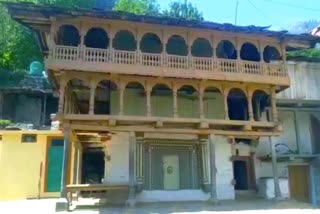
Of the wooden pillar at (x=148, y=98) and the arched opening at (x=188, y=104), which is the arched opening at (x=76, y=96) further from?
the arched opening at (x=188, y=104)

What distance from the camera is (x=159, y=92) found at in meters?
17.0

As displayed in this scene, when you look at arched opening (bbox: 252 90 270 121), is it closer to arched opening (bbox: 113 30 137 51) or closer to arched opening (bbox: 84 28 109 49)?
arched opening (bbox: 113 30 137 51)

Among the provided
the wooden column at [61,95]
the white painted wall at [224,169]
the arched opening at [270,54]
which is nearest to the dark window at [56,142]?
the wooden column at [61,95]

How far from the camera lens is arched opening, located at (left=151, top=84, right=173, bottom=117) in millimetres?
16938

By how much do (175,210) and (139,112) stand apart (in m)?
5.64

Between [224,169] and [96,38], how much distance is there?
27.4ft

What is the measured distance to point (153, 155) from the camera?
16.5 m

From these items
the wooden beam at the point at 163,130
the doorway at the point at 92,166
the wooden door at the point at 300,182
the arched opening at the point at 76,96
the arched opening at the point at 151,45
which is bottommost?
the wooden door at the point at 300,182

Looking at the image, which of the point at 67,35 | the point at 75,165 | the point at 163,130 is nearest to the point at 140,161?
the point at 163,130

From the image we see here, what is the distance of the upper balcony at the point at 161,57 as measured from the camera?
13.7 meters

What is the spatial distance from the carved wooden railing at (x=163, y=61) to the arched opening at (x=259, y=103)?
1590 millimetres

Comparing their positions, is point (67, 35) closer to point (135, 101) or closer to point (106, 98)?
point (106, 98)

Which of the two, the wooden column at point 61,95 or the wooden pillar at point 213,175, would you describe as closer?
the wooden column at point 61,95

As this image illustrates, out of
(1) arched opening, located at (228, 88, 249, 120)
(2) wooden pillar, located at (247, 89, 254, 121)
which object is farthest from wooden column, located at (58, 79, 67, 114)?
(1) arched opening, located at (228, 88, 249, 120)
